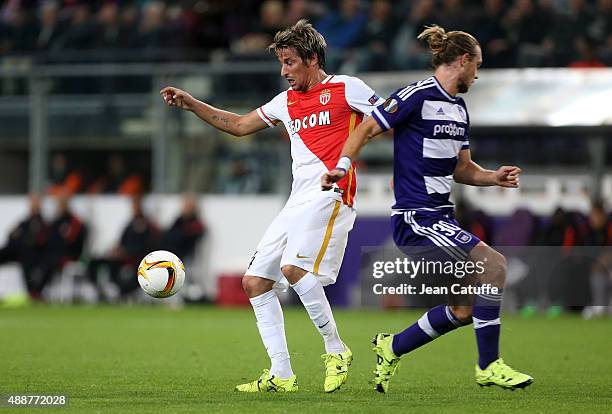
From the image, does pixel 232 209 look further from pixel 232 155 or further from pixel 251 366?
pixel 251 366

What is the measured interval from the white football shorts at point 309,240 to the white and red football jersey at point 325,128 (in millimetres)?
87

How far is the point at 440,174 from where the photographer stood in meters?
7.51

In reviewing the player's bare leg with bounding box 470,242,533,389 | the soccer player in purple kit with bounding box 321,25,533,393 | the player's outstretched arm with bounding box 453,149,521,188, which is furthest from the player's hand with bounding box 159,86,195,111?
the player's bare leg with bounding box 470,242,533,389

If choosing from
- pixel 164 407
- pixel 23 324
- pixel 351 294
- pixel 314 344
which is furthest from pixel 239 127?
pixel 351 294

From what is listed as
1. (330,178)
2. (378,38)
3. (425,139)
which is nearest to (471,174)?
(425,139)

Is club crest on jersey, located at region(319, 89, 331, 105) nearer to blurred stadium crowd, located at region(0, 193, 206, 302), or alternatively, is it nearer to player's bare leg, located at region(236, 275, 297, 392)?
player's bare leg, located at region(236, 275, 297, 392)

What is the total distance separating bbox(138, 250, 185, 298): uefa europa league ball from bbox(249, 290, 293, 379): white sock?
0.83 m

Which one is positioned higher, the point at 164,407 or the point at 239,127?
the point at 239,127

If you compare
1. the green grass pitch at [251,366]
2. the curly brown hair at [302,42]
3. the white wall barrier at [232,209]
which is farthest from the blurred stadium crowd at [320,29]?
the curly brown hair at [302,42]

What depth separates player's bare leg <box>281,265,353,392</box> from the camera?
300 inches

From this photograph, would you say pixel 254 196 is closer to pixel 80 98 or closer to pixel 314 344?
pixel 80 98

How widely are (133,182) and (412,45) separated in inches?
217

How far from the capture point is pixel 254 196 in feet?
65.4

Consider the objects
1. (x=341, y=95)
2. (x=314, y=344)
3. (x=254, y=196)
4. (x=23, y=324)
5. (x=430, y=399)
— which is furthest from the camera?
(x=254, y=196)
